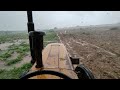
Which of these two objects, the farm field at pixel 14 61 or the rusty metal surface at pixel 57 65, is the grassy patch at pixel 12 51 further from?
the rusty metal surface at pixel 57 65

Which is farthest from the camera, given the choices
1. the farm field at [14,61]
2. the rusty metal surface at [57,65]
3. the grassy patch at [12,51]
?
the grassy patch at [12,51]

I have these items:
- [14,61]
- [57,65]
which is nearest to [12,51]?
[14,61]

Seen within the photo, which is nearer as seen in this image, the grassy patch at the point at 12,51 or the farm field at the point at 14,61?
the farm field at the point at 14,61

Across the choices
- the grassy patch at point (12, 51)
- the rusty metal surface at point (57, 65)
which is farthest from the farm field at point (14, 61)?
the rusty metal surface at point (57, 65)

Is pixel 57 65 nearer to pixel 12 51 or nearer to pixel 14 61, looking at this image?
pixel 14 61

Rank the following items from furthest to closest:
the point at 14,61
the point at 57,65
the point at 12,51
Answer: the point at 12,51 → the point at 14,61 → the point at 57,65

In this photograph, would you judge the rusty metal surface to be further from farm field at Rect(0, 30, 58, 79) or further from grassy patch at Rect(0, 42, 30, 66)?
grassy patch at Rect(0, 42, 30, 66)

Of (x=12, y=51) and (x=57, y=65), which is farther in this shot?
(x=12, y=51)

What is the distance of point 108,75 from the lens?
6.72 meters
